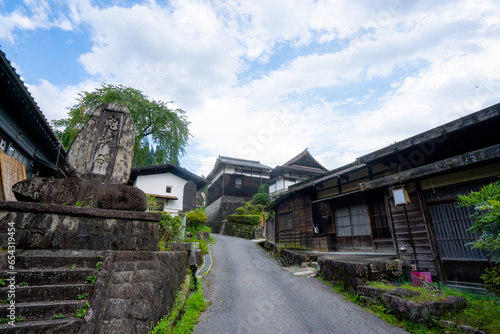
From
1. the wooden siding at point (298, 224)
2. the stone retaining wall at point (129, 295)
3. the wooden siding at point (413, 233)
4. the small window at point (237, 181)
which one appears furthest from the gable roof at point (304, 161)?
the stone retaining wall at point (129, 295)

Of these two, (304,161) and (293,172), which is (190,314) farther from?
(304,161)

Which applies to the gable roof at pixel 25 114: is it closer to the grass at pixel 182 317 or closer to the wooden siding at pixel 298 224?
the grass at pixel 182 317

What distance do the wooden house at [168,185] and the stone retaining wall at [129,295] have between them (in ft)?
51.0

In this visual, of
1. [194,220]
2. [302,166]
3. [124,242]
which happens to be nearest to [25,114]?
[124,242]

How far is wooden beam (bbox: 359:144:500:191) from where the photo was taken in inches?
206

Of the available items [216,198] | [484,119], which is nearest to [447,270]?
[484,119]

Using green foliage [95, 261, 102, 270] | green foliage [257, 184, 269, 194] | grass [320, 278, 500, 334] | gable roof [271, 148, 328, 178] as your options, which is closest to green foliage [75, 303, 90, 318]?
Result: green foliage [95, 261, 102, 270]

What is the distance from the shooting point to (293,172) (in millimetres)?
30172

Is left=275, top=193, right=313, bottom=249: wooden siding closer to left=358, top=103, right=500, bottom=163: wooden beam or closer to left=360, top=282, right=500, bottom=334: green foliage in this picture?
left=358, top=103, right=500, bottom=163: wooden beam

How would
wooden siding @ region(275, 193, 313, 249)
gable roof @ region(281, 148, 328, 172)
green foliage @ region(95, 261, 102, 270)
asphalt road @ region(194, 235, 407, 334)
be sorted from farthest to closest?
gable roof @ region(281, 148, 328, 172) → wooden siding @ region(275, 193, 313, 249) → asphalt road @ region(194, 235, 407, 334) → green foliage @ region(95, 261, 102, 270)

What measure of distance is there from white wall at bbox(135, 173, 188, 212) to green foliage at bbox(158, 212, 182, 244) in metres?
12.0

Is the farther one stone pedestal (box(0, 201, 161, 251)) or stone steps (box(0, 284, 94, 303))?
stone pedestal (box(0, 201, 161, 251))

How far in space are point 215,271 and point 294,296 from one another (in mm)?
4110

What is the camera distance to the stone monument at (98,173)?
484cm
